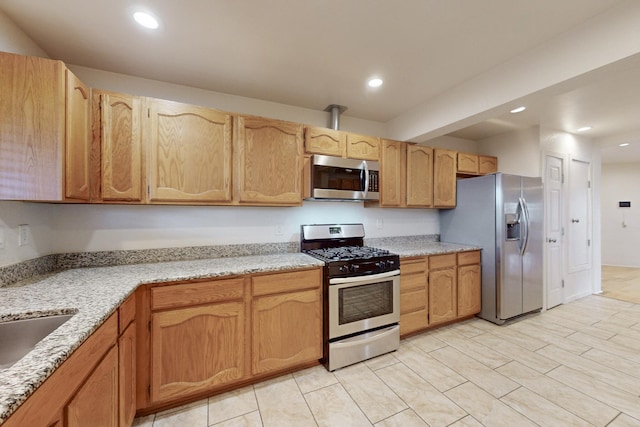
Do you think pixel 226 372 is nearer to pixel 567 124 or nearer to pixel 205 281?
pixel 205 281

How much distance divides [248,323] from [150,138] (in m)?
1.55

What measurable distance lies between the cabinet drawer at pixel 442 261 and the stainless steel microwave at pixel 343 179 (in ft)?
2.96

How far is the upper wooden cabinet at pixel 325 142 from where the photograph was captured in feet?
8.09

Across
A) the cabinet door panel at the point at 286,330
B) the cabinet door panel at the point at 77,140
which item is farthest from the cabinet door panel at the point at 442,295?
the cabinet door panel at the point at 77,140

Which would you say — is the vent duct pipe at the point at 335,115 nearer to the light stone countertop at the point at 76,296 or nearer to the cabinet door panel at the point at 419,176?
the cabinet door panel at the point at 419,176

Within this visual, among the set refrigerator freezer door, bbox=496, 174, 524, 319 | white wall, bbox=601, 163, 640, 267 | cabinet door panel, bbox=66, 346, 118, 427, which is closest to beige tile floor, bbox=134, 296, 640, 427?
refrigerator freezer door, bbox=496, 174, 524, 319

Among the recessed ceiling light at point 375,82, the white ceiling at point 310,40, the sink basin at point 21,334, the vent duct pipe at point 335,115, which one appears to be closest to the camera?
the sink basin at point 21,334

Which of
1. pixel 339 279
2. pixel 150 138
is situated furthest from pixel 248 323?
pixel 150 138

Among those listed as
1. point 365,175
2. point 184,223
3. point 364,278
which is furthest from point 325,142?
point 184,223

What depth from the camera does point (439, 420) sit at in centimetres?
163

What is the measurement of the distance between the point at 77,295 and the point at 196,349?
0.77 metres

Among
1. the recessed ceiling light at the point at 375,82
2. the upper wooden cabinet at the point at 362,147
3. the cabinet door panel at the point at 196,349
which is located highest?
the recessed ceiling light at the point at 375,82

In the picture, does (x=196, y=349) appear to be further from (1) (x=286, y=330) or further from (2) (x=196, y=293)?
(1) (x=286, y=330)

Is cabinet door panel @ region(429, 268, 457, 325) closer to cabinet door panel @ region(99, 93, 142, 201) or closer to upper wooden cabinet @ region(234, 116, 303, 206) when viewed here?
upper wooden cabinet @ region(234, 116, 303, 206)
